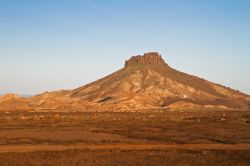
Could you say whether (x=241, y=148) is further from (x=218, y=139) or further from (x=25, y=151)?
(x=25, y=151)

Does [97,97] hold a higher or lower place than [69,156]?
higher

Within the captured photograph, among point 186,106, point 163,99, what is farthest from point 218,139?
point 163,99

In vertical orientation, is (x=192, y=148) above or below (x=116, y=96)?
below

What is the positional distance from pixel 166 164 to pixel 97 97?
561ft

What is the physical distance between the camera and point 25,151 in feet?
96.4

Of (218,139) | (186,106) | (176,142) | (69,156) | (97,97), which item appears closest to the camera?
(69,156)

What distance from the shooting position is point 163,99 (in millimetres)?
181875

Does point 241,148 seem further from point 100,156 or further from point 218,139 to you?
point 100,156

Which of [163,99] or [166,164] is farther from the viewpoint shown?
[163,99]

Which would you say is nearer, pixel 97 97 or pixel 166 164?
pixel 166 164

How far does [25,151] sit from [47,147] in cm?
278

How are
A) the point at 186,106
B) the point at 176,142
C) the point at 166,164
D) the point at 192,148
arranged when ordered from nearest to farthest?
the point at 166,164, the point at 192,148, the point at 176,142, the point at 186,106

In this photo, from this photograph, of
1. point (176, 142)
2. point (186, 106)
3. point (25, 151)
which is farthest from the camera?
point (186, 106)

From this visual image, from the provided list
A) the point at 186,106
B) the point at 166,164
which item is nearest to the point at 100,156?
the point at 166,164
